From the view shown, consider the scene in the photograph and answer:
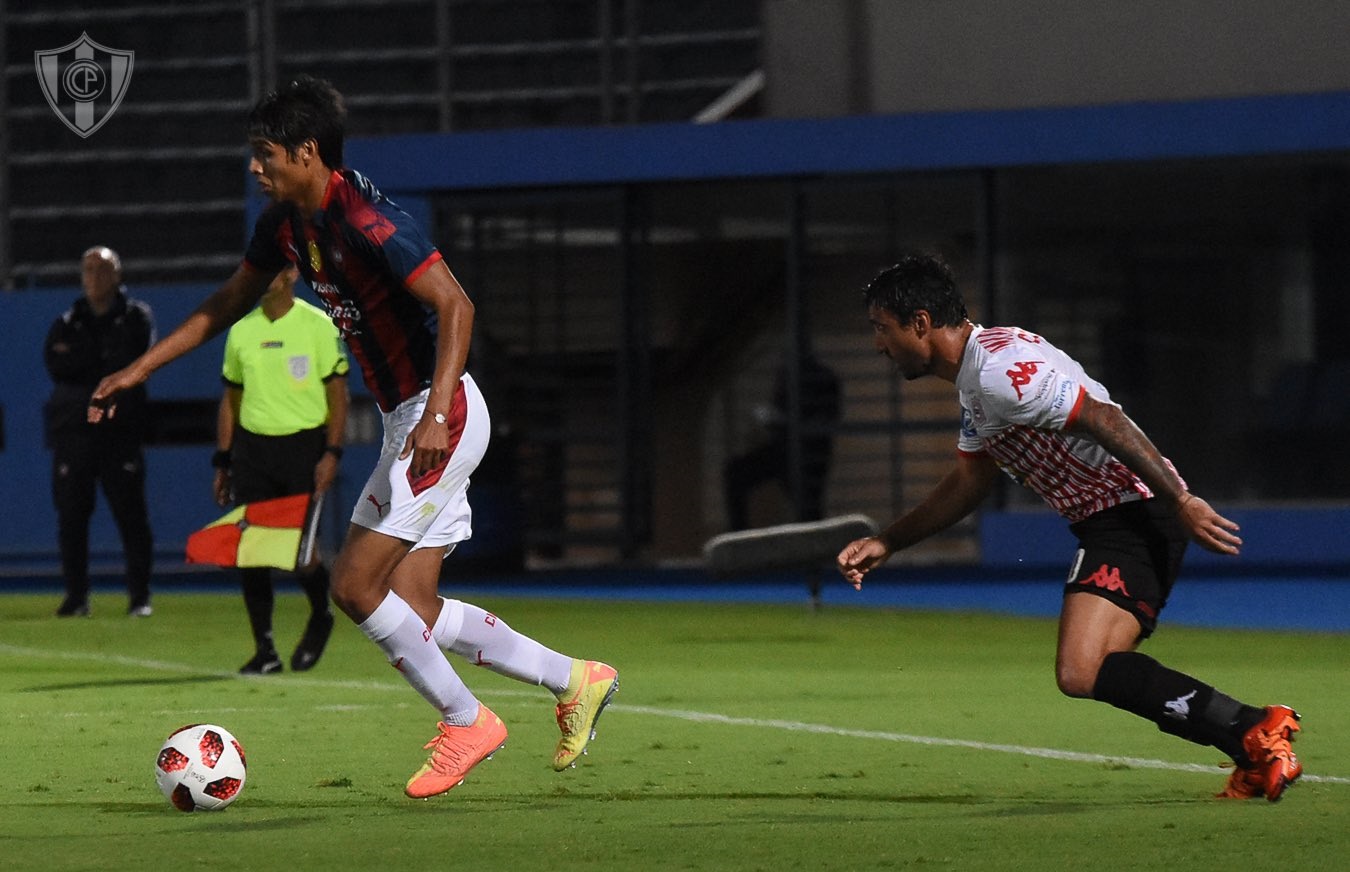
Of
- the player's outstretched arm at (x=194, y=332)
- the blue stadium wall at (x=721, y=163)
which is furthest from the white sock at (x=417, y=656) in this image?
the blue stadium wall at (x=721, y=163)

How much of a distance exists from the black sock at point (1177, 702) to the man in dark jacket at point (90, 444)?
885 centimetres

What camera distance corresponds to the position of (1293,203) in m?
18.5

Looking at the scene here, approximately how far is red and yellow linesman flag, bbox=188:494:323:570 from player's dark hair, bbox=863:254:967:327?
4589mm

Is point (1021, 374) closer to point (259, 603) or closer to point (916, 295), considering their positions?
point (916, 295)

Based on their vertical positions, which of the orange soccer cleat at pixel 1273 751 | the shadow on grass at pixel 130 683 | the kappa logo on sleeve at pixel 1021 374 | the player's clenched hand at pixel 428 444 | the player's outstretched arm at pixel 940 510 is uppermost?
the kappa logo on sleeve at pixel 1021 374

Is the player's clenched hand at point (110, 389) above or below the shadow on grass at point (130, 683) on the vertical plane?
above

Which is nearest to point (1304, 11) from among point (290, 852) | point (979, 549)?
point (979, 549)

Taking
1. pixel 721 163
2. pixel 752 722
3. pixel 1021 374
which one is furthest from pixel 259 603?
pixel 721 163

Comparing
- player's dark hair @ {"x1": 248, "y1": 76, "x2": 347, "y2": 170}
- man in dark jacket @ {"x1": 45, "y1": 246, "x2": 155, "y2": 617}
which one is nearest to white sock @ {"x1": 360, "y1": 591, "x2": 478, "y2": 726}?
player's dark hair @ {"x1": 248, "y1": 76, "x2": 347, "y2": 170}

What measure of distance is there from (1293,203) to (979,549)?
3781 millimetres

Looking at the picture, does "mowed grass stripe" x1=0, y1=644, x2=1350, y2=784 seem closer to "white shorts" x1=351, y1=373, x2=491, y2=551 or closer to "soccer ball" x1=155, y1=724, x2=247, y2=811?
"white shorts" x1=351, y1=373, x2=491, y2=551

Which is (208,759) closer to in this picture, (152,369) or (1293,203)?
(152,369)

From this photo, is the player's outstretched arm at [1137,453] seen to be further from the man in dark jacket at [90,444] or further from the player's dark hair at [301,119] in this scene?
the man in dark jacket at [90,444]

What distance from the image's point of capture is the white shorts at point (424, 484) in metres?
6.52
